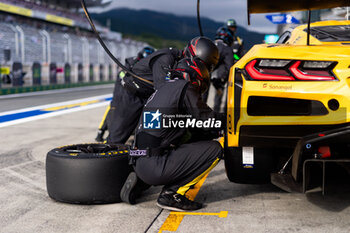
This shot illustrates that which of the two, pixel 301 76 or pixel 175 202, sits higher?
pixel 301 76

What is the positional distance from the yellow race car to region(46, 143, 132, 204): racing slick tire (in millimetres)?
1018

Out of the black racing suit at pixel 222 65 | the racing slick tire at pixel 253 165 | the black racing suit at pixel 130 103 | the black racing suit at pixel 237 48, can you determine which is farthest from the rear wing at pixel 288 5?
the black racing suit at pixel 237 48

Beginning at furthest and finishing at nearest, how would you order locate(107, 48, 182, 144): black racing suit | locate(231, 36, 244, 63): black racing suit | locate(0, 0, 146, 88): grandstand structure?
locate(0, 0, 146, 88): grandstand structure < locate(231, 36, 244, 63): black racing suit < locate(107, 48, 182, 144): black racing suit

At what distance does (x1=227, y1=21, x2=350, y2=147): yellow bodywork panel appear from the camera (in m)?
3.12

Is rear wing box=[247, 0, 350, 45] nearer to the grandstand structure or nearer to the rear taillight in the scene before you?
the rear taillight

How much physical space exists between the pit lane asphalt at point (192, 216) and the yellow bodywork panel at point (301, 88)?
0.64m

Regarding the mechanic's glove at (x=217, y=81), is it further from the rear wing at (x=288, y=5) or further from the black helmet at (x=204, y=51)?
the rear wing at (x=288, y=5)

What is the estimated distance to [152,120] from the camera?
11.9 feet

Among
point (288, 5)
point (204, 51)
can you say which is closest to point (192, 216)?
point (204, 51)

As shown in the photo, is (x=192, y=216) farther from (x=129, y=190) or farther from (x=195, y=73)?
(x=195, y=73)

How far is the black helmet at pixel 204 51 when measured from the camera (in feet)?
13.0

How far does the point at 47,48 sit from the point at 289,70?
28773 millimetres

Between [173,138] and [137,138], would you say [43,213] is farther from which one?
[173,138]

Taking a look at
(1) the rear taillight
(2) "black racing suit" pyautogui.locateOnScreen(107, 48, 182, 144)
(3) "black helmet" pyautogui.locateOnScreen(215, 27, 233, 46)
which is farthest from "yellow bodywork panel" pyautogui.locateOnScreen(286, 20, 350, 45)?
(3) "black helmet" pyautogui.locateOnScreen(215, 27, 233, 46)
